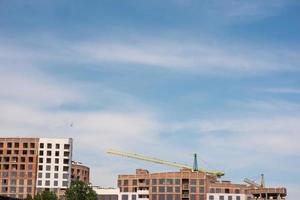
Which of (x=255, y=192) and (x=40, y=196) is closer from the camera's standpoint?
(x=40, y=196)

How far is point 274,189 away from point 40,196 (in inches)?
3140

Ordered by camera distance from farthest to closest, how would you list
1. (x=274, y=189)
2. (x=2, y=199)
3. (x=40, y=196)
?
1. (x=274, y=189)
2. (x=40, y=196)
3. (x=2, y=199)

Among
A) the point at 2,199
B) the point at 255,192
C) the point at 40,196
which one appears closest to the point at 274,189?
the point at 255,192

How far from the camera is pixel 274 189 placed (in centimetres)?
18975

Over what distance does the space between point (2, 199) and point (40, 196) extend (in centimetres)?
6967

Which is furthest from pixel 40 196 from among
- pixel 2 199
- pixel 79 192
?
pixel 2 199

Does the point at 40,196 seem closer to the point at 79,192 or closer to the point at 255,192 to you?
the point at 79,192

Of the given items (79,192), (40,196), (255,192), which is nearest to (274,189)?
(255,192)

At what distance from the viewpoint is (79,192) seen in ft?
570

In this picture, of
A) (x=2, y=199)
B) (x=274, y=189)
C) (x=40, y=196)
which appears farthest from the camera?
(x=274, y=189)

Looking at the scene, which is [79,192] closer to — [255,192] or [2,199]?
[255,192]

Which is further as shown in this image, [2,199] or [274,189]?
[274,189]

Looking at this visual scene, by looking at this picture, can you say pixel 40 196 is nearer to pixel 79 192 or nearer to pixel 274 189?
pixel 79 192

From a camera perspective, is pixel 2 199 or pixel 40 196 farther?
pixel 40 196
